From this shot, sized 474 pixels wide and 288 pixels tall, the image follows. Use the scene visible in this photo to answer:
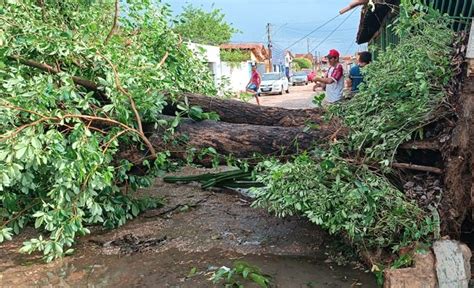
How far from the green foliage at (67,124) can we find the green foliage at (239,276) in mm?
1216

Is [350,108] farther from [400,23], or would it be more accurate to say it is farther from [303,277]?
[303,277]

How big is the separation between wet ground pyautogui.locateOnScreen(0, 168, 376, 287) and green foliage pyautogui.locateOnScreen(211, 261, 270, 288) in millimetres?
106

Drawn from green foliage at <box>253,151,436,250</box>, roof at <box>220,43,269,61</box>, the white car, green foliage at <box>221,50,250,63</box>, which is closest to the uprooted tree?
green foliage at <box>253,151,436,250</box>

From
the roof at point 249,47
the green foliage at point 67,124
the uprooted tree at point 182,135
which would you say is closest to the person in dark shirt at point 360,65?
the uprooted tree at point 182,135

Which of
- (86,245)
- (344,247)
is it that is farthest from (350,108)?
(86,245)

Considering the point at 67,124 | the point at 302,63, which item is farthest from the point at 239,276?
the point at 302,63

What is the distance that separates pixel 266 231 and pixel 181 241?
2.80 ft

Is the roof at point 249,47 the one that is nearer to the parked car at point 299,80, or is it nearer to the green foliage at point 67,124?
the parked car at point 299,80

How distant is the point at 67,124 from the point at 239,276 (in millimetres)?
1988

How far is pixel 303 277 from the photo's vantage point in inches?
132

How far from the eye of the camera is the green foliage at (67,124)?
3355 mm

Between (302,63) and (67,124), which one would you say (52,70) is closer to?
(67,124)

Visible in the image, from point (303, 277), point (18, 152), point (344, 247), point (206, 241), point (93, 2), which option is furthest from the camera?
point (93, 2)

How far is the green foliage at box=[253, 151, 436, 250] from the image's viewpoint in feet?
9.37
